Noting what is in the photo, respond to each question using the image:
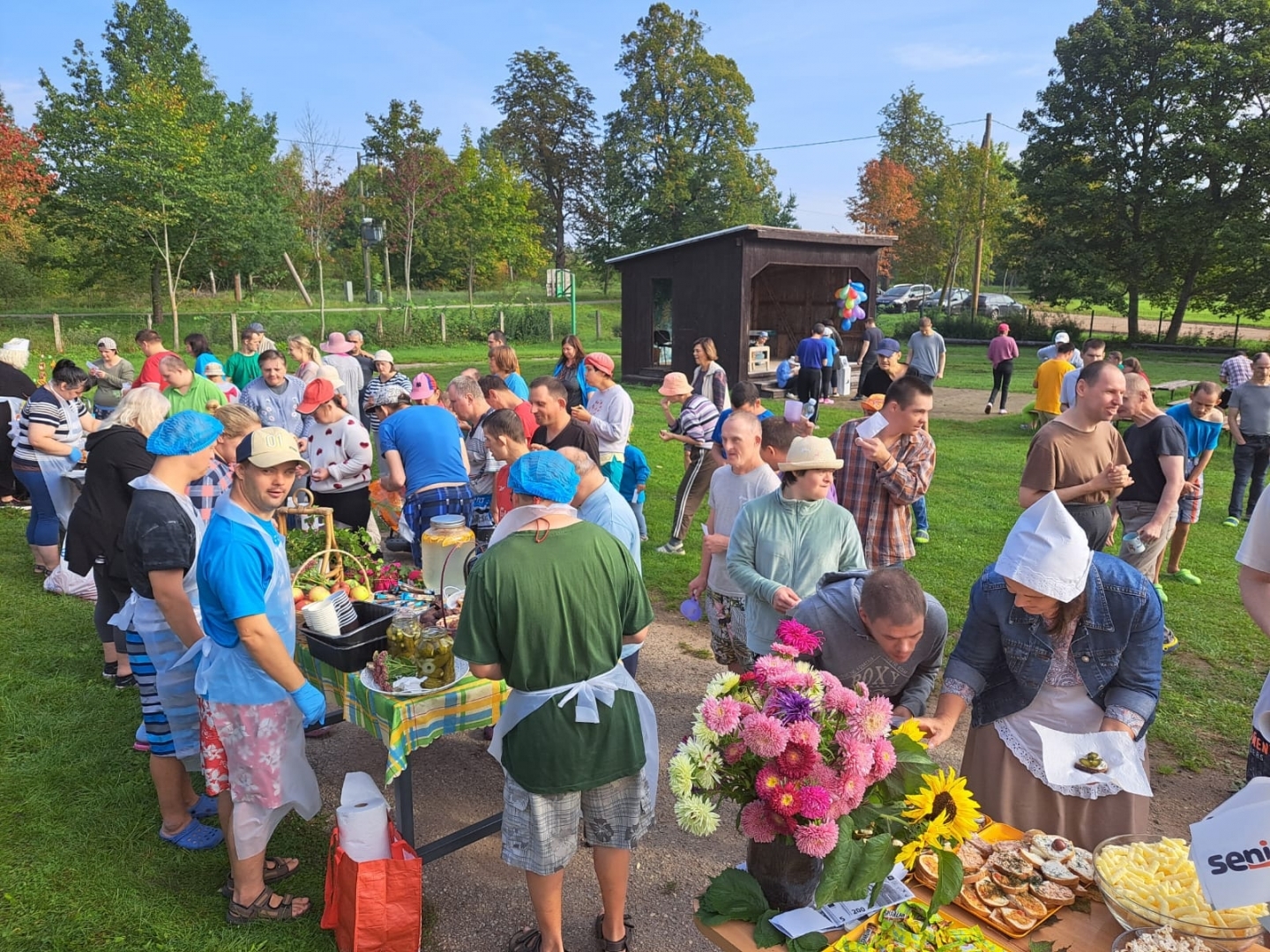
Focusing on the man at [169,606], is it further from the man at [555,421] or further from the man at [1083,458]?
the man at [1083,458]

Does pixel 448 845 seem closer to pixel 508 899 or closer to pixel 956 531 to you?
A: pixel 508 899

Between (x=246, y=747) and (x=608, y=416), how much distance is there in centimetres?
409

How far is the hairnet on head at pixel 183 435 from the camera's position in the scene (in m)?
3.27

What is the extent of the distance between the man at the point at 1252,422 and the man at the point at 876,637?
7.13 meters

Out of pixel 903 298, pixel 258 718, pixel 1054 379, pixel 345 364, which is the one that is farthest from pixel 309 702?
pixel 903 298

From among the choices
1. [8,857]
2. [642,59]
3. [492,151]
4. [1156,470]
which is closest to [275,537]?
[8,857]

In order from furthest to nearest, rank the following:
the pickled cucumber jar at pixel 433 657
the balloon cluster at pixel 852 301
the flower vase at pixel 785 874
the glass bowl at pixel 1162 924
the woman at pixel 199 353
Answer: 1. the balloon cluster at pixel 852 301
2. the woman at pixel 199 353
3. the pickled cucumber jar at pixel 433 657
4. the flower vase at pixel 785 874
5. the glass bowl at pixel 1162 924

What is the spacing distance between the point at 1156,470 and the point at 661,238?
127 feet

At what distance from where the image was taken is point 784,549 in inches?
141

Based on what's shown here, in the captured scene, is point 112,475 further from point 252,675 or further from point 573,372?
point 573,372

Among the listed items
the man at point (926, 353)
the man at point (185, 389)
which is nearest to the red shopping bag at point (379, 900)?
the man at point (185, 389)

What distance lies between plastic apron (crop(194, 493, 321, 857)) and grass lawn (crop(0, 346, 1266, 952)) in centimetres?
50

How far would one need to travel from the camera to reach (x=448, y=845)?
→ 3.60 metres

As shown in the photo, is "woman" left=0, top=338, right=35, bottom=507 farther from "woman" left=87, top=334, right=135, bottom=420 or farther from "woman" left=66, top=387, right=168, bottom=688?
"woman" left=66, top=387, right=168, bottom=688
